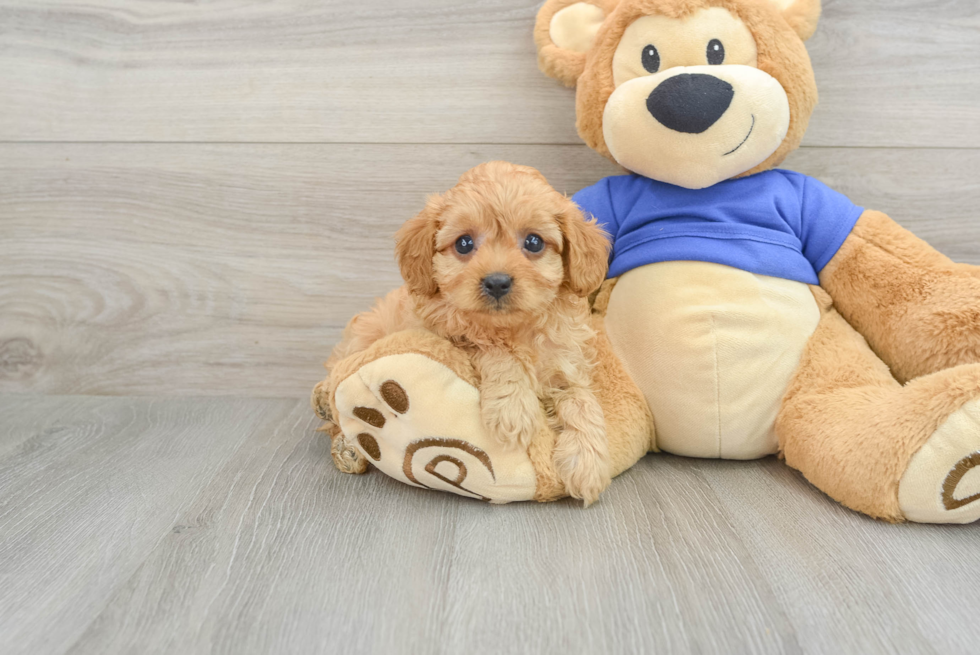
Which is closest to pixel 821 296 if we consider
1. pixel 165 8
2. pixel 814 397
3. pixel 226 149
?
pixel 814 397

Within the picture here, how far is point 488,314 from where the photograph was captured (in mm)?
928

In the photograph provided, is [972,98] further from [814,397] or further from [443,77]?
[443,77]

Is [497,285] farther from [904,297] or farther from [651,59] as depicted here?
[904,297]

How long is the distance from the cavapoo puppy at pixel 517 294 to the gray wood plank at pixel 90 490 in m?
0.55

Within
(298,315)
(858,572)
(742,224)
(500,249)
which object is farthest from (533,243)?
(298,315)

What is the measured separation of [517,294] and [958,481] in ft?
2.20

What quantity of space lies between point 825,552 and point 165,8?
1667 mm

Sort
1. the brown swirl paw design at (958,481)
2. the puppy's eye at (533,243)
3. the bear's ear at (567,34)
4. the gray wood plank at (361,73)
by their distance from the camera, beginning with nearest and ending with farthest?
the brown swirl paw design at (958,481) < the puppy's eye at (533,243) < the bear's ear at (567,34) < the gray wood plank at (361,73)

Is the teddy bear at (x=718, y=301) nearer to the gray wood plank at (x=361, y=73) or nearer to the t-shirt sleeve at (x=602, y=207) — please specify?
the t-shirt sleeve at (x=602, y=207)

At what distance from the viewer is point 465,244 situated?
0.97 m

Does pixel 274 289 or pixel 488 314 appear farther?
pixel 274 289

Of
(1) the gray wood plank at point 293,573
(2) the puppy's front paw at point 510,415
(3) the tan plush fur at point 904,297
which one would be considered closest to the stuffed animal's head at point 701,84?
(3) the tan plush fur at point 904,297

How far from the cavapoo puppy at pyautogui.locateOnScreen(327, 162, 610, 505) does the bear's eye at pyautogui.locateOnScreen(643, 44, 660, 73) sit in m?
0.29

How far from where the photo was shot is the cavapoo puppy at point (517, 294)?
3.05 ft
